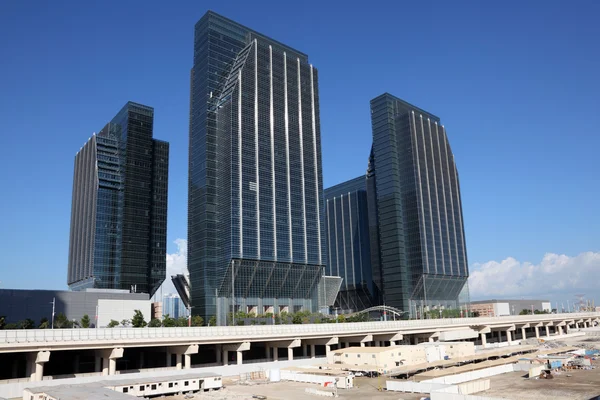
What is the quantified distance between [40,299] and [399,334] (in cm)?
13321

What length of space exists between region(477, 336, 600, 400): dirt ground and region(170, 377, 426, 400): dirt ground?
13752 millimetres

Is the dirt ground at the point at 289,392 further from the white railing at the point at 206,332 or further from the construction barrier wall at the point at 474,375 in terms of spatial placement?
the white railing at the point at 206,332

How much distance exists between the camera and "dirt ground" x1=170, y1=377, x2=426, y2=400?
7081 cm

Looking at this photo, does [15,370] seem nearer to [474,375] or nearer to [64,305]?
[474,375]

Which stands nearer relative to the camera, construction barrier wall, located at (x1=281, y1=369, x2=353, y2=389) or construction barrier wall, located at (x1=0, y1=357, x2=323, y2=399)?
construction barrier wall, located at (x1=0, y1=357, x2=323, y2=399)

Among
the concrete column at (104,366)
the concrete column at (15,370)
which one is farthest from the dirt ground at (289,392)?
the concrete column at (15,370)

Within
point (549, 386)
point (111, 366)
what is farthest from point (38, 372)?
point (549, 386)

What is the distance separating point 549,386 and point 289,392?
39001 millimetres

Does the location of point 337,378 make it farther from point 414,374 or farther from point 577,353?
point 577,353

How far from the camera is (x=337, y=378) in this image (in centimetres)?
8175

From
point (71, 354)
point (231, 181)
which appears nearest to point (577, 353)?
point (71, 354)

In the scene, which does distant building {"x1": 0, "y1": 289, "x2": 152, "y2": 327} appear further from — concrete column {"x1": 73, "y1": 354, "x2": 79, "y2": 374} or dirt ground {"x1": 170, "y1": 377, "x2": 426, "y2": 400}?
dirt ground {"x1": 170, "y1": 377, "x2": 426, "y2": 400}

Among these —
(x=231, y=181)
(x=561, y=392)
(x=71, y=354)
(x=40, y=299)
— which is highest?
(x=231, y=181)

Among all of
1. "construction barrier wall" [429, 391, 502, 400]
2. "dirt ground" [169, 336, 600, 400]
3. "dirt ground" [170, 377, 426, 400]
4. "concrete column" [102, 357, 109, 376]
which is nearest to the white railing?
"concrete column" [102, 357, 109, 376]
